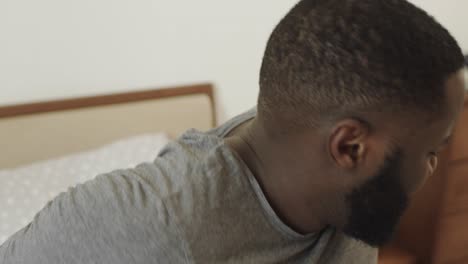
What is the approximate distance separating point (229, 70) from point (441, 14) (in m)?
0.97

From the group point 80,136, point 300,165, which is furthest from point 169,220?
point 80,136

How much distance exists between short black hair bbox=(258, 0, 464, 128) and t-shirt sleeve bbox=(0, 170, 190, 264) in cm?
25

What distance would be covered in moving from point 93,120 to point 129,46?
276 mm

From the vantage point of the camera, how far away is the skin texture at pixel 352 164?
2.29 feet

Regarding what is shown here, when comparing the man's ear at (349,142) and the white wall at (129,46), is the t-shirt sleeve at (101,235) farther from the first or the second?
the white wall at (129,46)

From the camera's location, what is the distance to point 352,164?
738mm

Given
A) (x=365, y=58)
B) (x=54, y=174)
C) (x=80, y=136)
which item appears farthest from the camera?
(x=80, y=136)

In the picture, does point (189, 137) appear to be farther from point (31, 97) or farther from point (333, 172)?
point (31, 97)

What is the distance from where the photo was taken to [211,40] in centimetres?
187

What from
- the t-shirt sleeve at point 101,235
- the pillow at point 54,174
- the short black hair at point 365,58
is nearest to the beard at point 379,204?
the short black hair at point 365,58

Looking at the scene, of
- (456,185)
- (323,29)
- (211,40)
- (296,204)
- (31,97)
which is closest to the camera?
(323,29)

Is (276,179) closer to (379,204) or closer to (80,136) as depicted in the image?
(379,204)

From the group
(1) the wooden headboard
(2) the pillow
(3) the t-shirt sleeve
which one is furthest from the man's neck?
(1) the wooden headboard

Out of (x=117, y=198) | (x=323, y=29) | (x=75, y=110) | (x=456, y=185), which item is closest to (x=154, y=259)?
(x=117, y=198)
